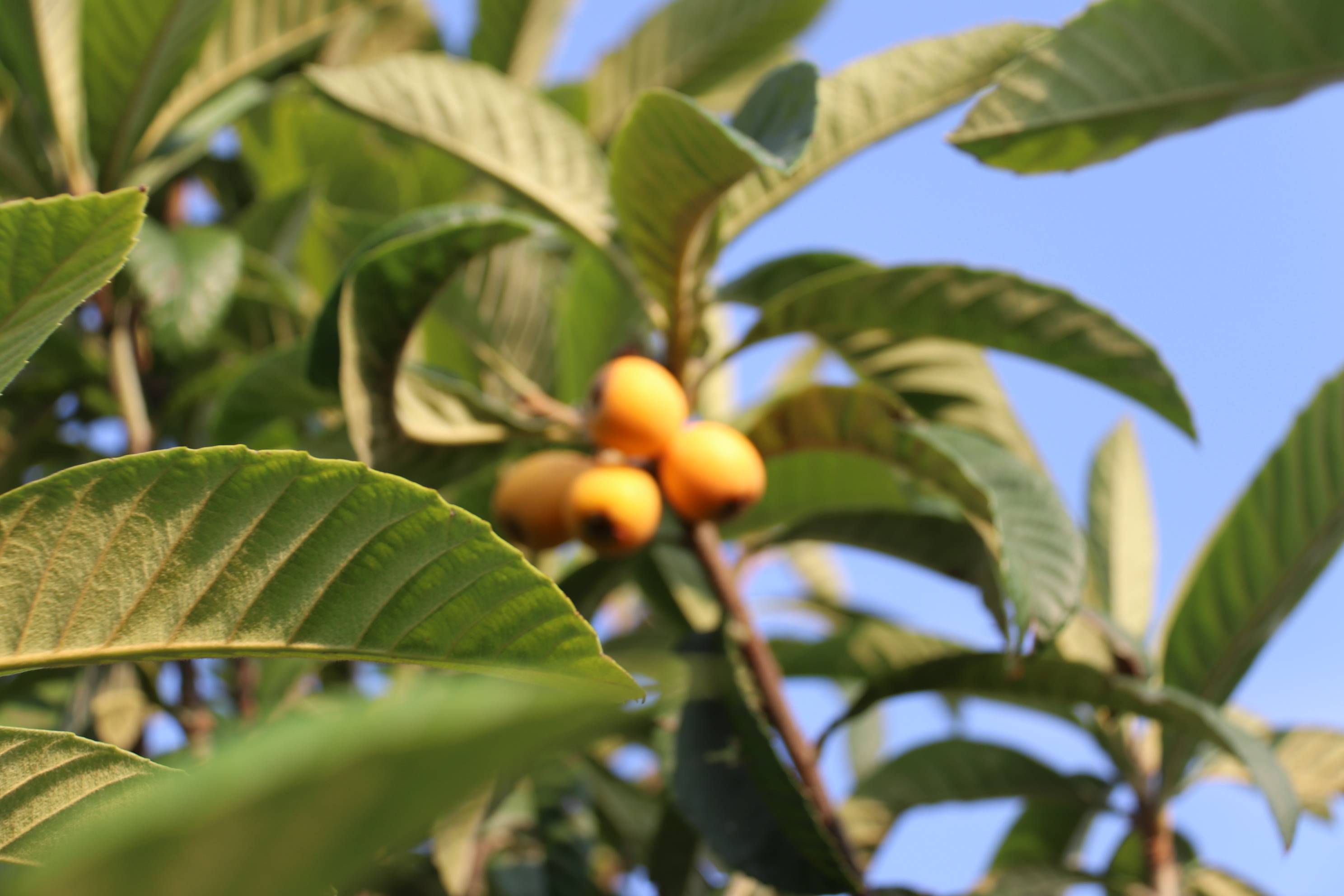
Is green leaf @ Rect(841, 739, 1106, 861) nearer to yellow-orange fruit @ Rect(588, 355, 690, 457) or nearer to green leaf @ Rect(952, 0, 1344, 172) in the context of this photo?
yellow-orange fruit @ Rect(588, 355, 690, 457)

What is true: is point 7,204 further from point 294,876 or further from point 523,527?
point 523,527

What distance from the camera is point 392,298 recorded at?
1210mm

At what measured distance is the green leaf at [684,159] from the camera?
3.56 ft

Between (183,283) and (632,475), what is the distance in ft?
2.71

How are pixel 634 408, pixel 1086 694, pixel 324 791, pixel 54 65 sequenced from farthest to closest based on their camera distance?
1. pixel 54 65
2. pixel 1086 694
3. pixel 634 408
4. pixel 324 791

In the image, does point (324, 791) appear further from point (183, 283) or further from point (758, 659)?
point (183, 283)

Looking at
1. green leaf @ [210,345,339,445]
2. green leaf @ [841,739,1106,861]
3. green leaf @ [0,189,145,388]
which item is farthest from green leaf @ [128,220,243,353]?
green leaf @ [841,739,1106,861]

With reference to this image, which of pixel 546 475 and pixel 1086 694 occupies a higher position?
pixel 546 475

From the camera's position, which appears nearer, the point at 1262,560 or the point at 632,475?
the point at 632,475

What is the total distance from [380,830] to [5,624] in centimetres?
53

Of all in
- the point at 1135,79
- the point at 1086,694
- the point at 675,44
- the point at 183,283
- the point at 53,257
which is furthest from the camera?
the point at 675,44

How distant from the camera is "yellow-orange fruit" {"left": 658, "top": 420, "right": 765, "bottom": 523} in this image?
1283mm

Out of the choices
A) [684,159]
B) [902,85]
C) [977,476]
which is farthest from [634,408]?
[902,85]

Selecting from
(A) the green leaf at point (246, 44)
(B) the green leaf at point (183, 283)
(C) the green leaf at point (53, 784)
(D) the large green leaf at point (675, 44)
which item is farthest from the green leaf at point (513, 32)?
(C) the green leaf at point (53, 784)
